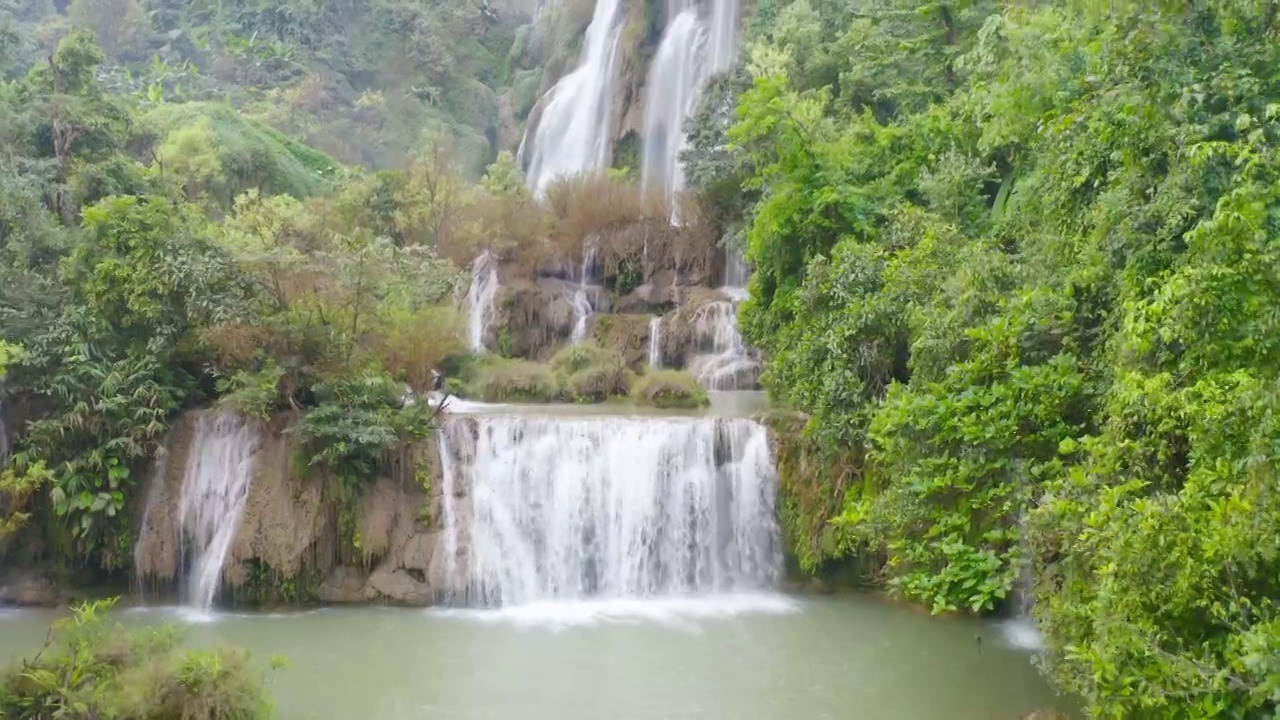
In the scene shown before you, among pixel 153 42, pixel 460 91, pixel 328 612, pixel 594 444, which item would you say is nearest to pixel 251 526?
pixel 328 612

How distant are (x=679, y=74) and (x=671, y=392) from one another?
562 inches

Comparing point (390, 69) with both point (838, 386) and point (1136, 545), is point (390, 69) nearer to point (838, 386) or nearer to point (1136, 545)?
point (838, 386)

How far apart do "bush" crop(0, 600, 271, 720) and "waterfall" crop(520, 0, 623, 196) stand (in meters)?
21.2

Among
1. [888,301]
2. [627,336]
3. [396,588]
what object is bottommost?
[396,588]

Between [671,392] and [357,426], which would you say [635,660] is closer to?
[357,426]

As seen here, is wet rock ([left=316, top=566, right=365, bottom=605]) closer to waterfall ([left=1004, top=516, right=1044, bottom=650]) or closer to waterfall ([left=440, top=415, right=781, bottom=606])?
waterfall ([left=440, top=415, right=781, bottom=606])

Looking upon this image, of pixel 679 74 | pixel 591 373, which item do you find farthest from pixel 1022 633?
pixel 679 74

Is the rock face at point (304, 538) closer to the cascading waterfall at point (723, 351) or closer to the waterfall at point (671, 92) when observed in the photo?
the cascading waterfall at point (723, 351)

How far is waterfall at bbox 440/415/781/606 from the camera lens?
43.2 feet

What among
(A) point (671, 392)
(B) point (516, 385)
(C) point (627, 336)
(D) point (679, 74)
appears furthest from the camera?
(D) point (679, 74)

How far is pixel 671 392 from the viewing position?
16797 millimetres

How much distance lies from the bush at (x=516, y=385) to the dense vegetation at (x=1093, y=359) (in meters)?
4.92

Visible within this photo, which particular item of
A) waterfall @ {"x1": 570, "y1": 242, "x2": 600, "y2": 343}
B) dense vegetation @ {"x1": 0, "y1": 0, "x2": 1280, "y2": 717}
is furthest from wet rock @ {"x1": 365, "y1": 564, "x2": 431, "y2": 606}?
waterfall @ {"x1": 570, "y1": 242, "x2": 600, "y2": 343}

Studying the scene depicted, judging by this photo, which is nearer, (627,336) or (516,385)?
(516,385)
